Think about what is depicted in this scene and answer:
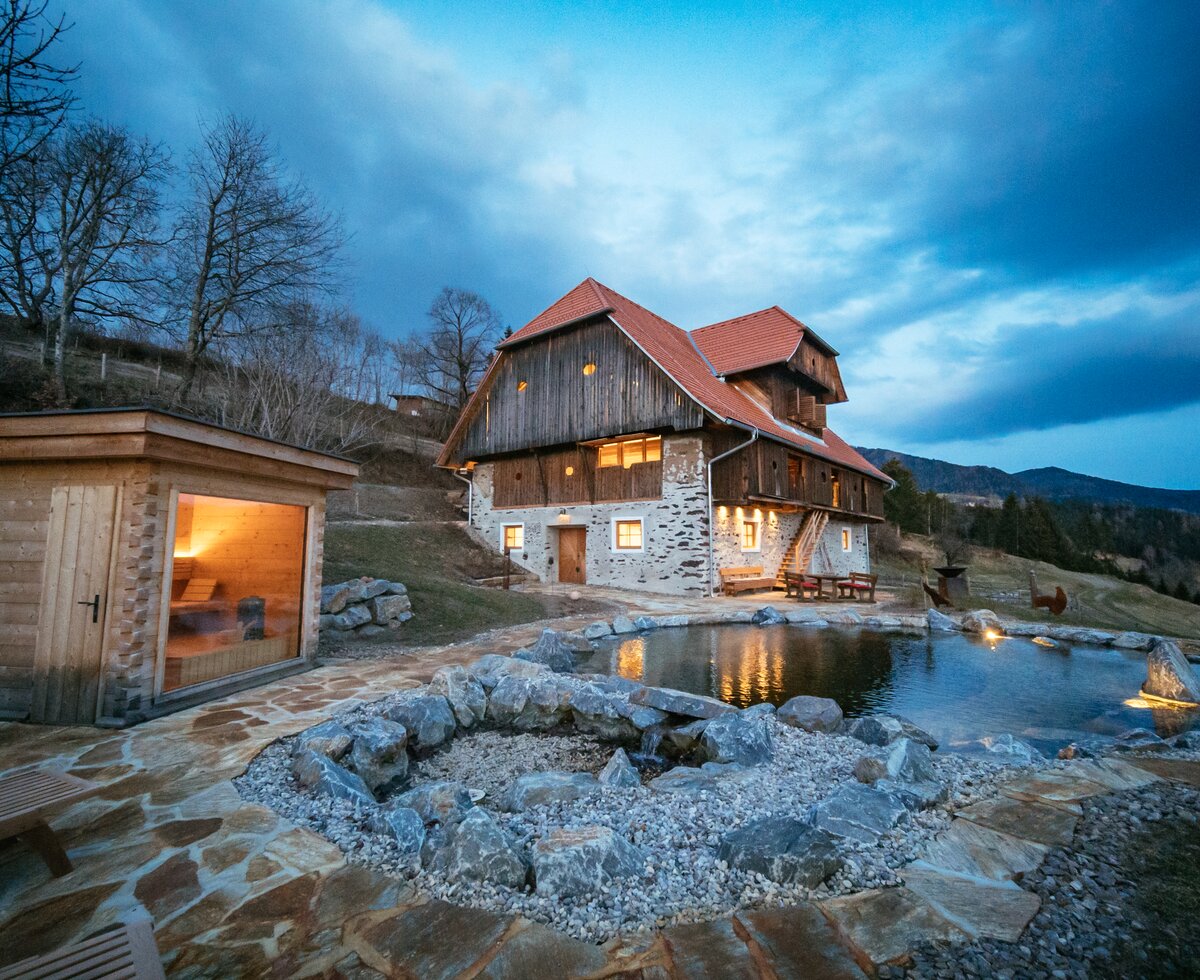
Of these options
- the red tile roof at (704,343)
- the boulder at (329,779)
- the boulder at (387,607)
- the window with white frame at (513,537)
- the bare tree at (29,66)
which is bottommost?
the boulder at (329,779)

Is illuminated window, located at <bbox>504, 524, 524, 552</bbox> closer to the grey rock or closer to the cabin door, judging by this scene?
the cabin door

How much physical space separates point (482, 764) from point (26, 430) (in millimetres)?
4523

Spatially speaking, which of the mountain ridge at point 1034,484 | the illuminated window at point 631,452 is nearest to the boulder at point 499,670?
the illuminated window at point 631,452

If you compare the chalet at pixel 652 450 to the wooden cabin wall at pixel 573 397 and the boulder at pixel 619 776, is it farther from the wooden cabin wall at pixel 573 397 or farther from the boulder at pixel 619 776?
the boulder at pixel 619 776

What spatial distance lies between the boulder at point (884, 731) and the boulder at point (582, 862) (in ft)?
9.23

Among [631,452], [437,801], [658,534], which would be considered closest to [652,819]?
[437,801]

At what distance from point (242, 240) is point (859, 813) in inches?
634

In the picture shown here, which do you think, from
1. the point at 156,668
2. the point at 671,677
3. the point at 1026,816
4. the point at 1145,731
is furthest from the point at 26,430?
the point at 1145,731

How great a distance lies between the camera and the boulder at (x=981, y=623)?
10.1 meters

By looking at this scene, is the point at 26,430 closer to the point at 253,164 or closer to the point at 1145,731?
the point at 1145,731

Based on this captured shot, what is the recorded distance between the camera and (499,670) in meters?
5.64

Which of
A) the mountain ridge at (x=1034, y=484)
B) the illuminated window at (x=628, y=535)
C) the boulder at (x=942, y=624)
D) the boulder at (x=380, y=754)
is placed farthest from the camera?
the mountain ridge at (x=1034, y=484)

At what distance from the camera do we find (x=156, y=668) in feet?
14.1

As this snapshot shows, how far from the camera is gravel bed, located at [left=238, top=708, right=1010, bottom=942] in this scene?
215 centimetres
